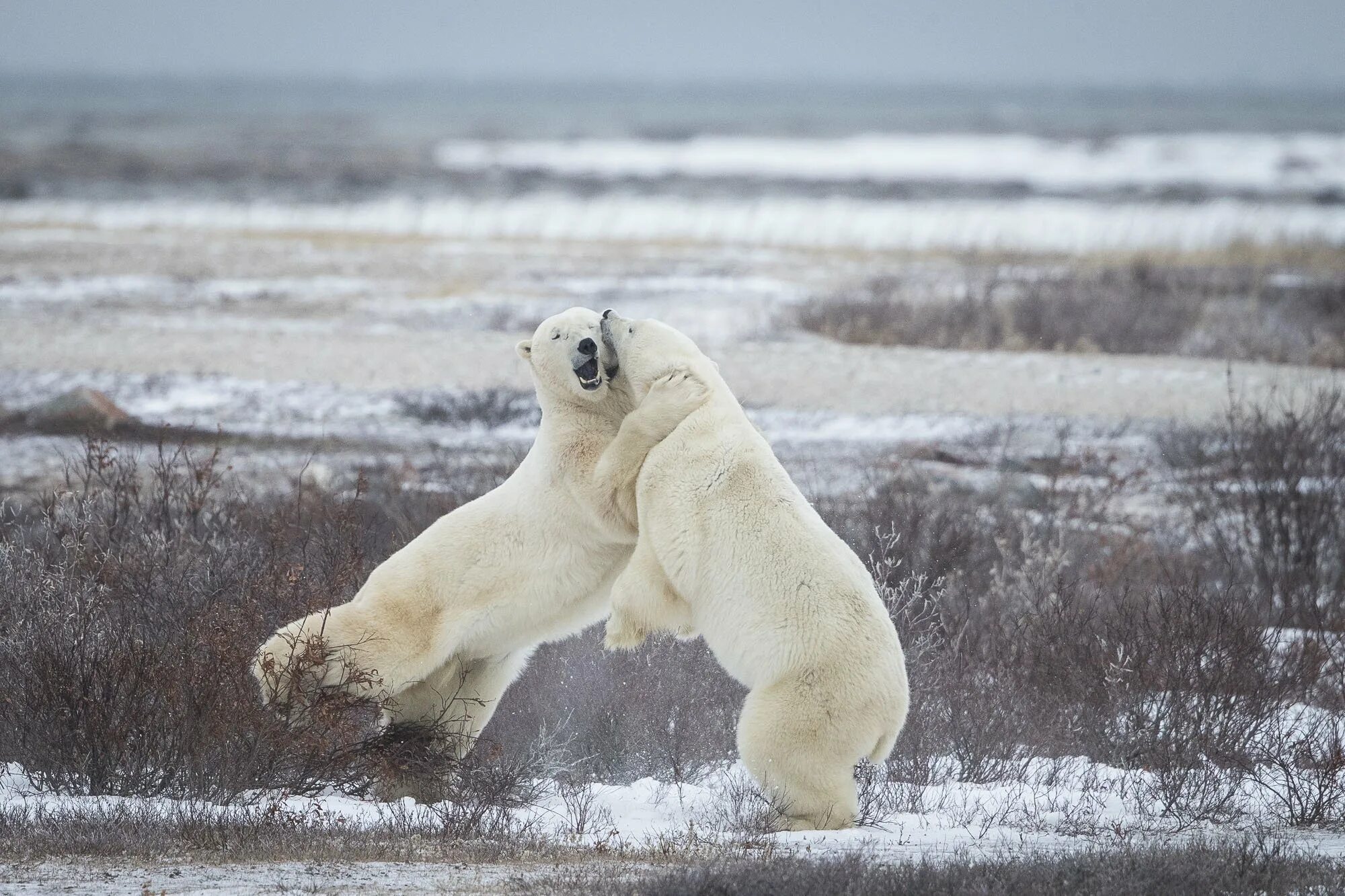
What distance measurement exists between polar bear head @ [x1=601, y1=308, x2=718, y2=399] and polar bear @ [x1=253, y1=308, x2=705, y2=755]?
0.24 feet

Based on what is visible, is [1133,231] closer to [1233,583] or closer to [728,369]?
[728,369]

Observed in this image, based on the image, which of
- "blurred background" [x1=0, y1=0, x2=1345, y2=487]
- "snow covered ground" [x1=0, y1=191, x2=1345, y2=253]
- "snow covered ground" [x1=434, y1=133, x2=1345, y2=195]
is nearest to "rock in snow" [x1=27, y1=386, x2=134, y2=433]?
"blurred background" [x1=0, y1=0, x2=1345, y2=487]

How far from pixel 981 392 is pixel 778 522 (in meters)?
8.78

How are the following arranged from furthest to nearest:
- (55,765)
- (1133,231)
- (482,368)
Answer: (1133,231)
(482,368)
(55,765)

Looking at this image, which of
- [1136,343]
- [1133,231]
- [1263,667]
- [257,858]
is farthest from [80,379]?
[1133,231]

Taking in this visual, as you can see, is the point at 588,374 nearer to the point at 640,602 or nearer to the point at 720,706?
the point at 640,602

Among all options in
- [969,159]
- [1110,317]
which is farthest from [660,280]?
[969,159]

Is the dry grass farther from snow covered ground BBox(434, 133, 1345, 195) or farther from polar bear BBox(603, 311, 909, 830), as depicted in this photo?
snow covered ground BBox(434, 133, 1345, 195)

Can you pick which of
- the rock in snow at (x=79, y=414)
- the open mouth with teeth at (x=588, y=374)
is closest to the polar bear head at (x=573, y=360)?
the open mouth with teeth at (x=588, y=374)

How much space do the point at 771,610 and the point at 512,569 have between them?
3.05 ft

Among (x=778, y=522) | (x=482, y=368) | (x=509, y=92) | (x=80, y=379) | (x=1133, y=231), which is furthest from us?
(x=509, y=92)

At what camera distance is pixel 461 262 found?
70.6 ft

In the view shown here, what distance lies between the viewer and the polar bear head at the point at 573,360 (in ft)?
15.2

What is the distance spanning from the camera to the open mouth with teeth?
4.63 metres
